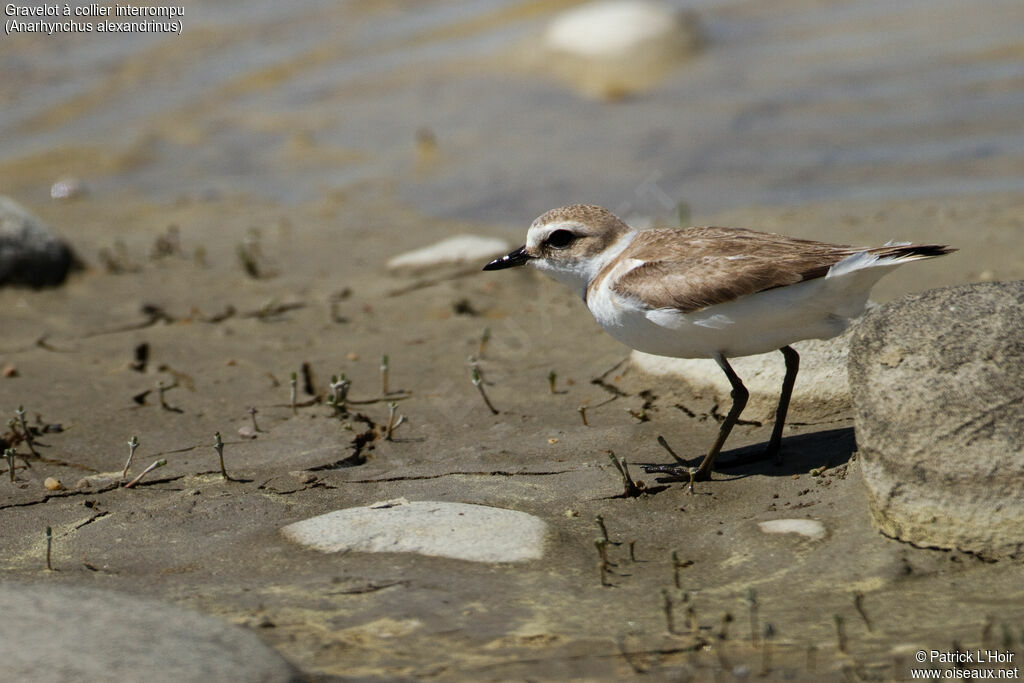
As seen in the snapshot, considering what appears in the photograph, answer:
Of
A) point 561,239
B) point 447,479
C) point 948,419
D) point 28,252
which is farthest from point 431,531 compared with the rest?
point 28,252

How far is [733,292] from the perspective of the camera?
453cm

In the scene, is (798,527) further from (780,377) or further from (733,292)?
(780,377)

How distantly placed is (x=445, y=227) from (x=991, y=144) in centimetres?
473

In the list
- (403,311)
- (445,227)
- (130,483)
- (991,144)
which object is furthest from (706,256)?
(991,144)

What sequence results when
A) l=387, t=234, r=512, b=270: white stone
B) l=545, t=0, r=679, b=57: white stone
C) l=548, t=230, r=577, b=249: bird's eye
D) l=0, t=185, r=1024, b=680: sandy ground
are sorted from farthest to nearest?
1. l=545, t=0, r=679, b=57: white stone
2. l=387, t=234, r=512, b=270: white stone
3. l=548, t=230, r=577, b=249: bird's eye
4. l=0, t=185, r=1024, b=680: sandy ground

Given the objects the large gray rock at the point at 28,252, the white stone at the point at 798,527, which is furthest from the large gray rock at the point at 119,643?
the large gray rock at the point at 28,252

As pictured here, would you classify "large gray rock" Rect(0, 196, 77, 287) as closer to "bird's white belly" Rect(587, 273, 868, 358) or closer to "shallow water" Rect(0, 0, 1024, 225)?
"shallow water" Rect(0, 0, 1024, 225)

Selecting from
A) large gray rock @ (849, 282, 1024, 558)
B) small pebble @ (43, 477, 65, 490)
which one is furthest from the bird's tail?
small pebble @ (43, 477, 65, 490)

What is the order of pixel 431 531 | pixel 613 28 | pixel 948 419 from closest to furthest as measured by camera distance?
pixel 948 419 < pixel 431 531 < pixel 613 28

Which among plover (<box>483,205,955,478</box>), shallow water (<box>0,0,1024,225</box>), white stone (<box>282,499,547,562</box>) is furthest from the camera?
shallow water (<box>0,0,1024,225</box>)

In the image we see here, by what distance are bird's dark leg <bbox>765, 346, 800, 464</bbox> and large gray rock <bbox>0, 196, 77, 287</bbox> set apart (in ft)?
17.4

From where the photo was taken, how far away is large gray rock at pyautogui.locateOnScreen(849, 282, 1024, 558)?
12.5ft

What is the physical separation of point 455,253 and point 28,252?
9.53 ft

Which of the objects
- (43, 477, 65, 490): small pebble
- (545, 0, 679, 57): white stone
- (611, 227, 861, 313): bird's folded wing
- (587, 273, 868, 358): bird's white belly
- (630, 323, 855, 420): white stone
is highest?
(545, 0, 679, 57): white stone
